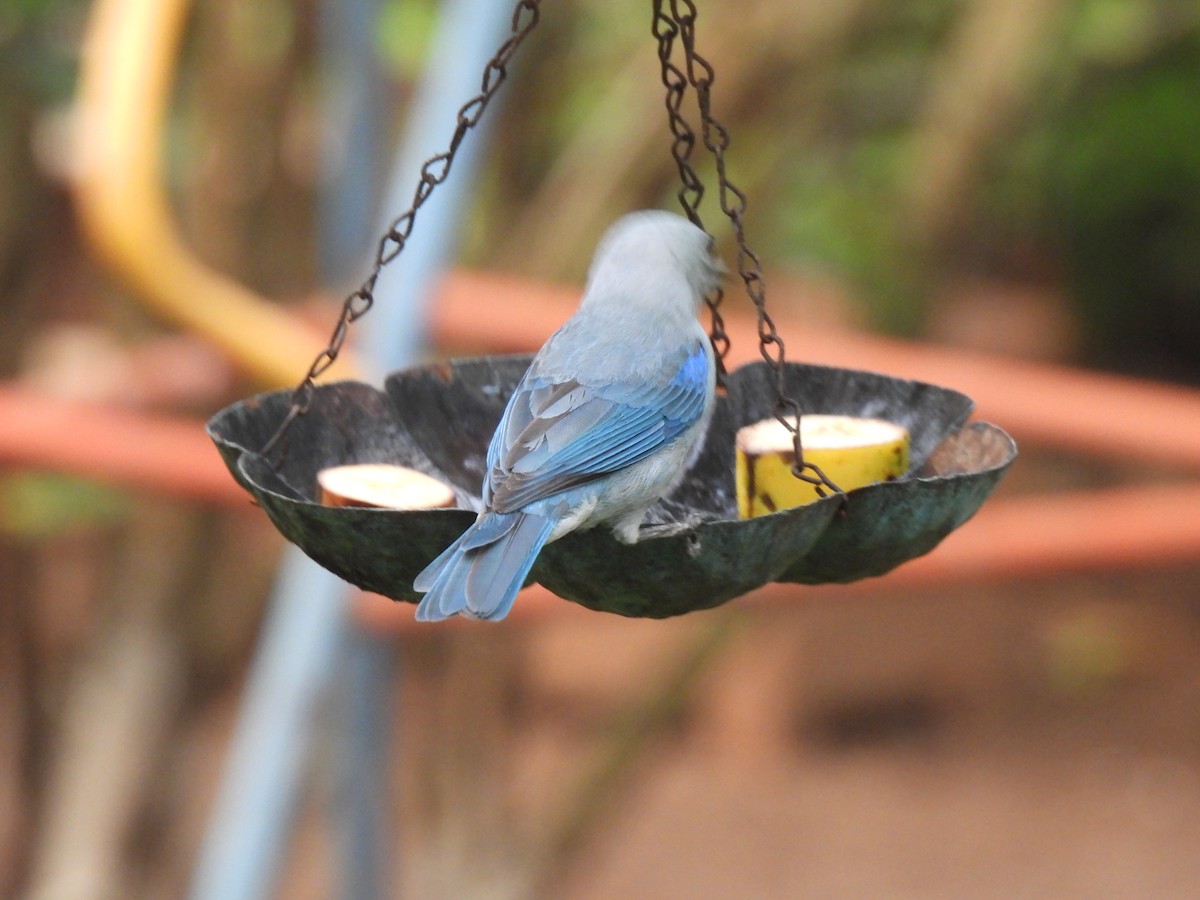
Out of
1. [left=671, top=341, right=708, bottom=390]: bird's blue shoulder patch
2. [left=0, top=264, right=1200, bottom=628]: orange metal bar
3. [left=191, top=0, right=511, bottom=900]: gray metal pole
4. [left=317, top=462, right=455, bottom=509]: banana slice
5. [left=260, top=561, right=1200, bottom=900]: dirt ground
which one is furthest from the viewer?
[left=260, top=561, right=1200, bottom=900]: dirt ground

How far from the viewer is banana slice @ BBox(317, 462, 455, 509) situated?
192cm

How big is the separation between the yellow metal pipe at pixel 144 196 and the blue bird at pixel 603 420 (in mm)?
1126

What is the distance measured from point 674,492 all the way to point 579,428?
0.40 meters

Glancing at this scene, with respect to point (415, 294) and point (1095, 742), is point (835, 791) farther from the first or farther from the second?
point (415, 294)

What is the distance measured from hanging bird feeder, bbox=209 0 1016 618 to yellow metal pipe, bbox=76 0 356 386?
0.97m

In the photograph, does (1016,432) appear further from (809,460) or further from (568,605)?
(809,460)

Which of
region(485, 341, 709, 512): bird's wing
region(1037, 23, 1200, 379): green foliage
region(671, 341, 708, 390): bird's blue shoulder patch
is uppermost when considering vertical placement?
region(1037, 23, 1200, 379): green foliage

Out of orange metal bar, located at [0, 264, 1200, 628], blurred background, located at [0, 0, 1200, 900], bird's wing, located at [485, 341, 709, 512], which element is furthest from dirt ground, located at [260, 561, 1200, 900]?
bird's wing, located at [485, 341, 709, 512]

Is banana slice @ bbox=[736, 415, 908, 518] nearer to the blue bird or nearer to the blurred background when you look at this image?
the blue bird

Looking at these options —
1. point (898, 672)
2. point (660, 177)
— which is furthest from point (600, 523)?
point (898, 672)

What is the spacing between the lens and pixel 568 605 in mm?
3182

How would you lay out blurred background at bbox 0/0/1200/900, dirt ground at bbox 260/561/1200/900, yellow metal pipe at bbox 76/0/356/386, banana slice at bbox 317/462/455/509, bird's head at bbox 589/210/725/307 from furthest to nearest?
dirt ground at bbox 260/561/1200/900 < blurred background at bbox 0/0/1200/900 < yellow metal pipe at bbox 76/0/356/386 < bird's head at bbox 589/210/725/307 < banana slice at bbox 317/462/455/509

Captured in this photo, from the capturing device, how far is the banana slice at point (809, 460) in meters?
2.02

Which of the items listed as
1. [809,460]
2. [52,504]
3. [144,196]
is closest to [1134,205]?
[52,504]
